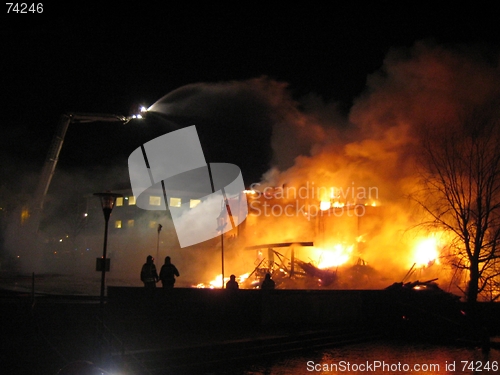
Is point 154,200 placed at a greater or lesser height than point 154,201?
greater

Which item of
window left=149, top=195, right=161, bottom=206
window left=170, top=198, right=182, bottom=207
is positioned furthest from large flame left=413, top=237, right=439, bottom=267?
window left=170, top=198, right=182, bottom=207

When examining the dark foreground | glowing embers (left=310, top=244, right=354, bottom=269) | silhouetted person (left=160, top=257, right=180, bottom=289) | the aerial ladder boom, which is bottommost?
the dark foreground

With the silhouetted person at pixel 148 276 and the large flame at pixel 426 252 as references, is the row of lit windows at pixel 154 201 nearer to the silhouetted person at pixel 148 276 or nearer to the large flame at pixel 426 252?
the large flame at pixel 426 252

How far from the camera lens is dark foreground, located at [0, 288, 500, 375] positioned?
916 centimetres

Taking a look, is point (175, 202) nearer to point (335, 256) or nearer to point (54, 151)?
point (54, 151)

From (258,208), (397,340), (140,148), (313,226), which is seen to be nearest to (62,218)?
(140,148)

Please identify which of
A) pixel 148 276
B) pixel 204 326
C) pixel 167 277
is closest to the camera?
pixel 204 326

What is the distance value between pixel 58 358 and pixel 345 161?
2447 cm

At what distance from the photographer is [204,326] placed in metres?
13.8

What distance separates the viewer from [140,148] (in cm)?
4884

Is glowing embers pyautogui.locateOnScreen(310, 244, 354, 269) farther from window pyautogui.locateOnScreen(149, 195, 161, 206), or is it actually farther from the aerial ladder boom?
window pyautogui.locateOnScreen(149, 195, 161, 206)

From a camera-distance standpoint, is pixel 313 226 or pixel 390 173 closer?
pixel 390 173

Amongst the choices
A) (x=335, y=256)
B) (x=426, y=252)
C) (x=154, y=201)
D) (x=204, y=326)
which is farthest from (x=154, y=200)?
(x=204, y=326)

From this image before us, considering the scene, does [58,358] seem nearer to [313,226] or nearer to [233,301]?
[233,301]
